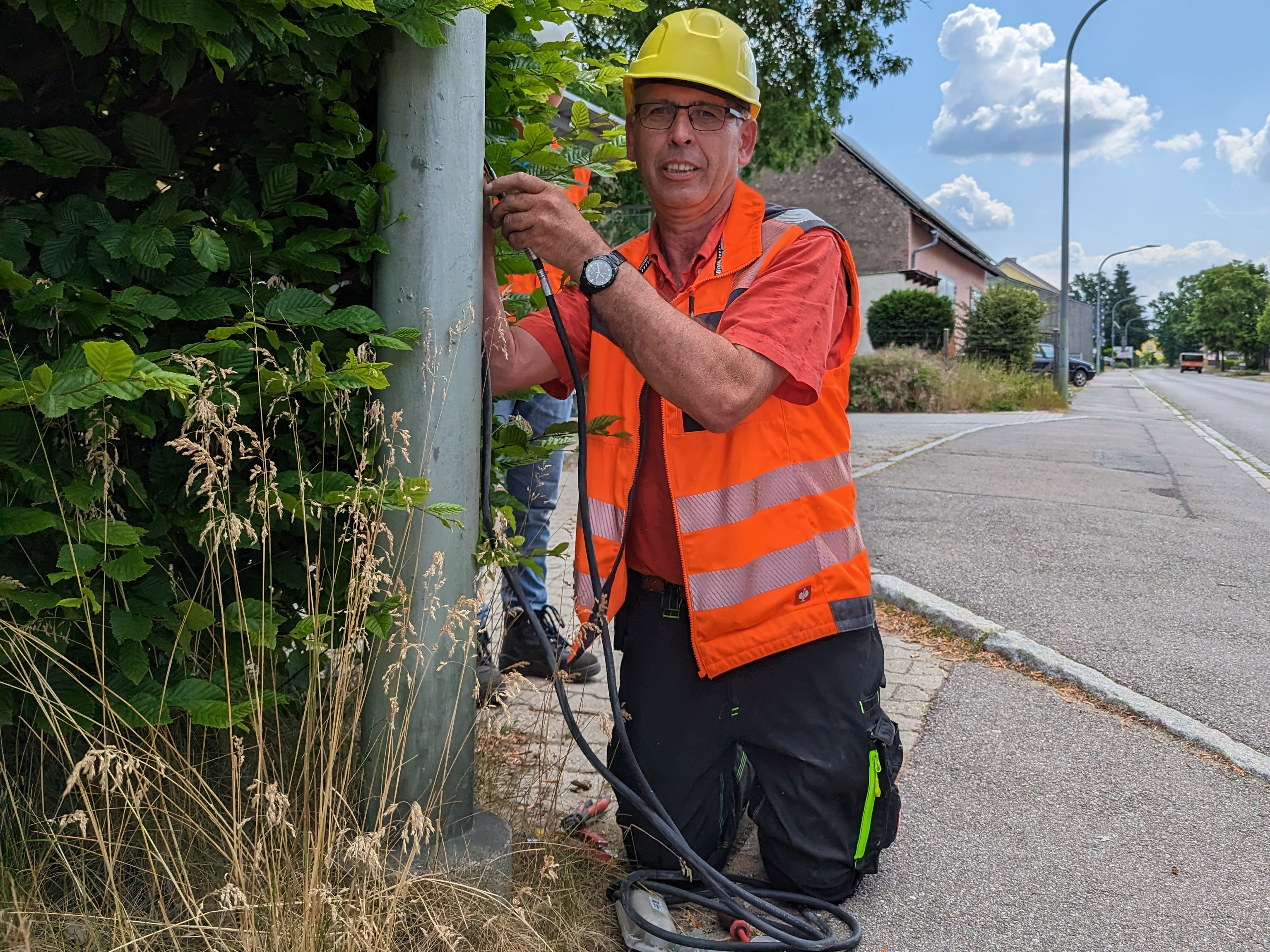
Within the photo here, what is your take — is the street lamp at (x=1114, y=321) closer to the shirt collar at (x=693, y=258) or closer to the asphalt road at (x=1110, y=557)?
the asphalt road at (x=1110, y=557)

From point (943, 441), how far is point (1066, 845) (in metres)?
11.3

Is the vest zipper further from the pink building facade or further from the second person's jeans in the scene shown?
the pink building facade

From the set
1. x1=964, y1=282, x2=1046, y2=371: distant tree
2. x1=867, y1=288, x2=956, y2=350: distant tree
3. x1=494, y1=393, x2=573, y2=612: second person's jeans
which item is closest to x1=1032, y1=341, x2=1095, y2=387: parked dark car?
x1=867, y1=288, x2=956, y2=350: distant tree

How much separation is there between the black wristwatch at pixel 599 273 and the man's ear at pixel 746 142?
72 centimetres

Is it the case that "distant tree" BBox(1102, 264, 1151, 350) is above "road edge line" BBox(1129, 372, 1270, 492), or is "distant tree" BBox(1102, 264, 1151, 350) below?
above

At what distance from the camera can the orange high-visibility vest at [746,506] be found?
254 centimetres

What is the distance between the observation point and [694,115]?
263 cm

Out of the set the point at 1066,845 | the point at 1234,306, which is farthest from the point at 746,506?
the point at 1234,306

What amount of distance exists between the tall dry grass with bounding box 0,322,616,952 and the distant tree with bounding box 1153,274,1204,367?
5279 inches

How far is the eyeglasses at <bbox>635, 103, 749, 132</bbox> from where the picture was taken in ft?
8.62

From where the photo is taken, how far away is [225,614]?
76.5 inches

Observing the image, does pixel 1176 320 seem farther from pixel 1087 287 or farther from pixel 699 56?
pixel 699 56

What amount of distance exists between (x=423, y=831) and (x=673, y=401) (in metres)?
1.06

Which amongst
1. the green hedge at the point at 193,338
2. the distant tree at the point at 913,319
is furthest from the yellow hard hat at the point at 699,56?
the distant tree at the point at 913,319
